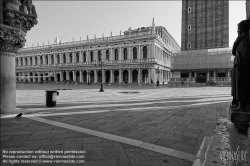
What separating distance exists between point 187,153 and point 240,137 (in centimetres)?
104

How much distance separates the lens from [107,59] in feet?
133

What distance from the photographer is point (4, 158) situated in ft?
8.63

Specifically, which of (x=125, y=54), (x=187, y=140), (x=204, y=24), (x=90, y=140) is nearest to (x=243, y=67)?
(x=187, y=140)

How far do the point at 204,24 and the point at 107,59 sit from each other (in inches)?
1308

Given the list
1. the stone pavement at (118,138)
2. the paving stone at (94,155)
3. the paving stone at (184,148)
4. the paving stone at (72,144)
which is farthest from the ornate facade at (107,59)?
the paving stone at (94,155)

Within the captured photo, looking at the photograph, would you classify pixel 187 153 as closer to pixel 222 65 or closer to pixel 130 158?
pixel 130 158

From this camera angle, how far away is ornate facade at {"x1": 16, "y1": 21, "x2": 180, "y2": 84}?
41.4m

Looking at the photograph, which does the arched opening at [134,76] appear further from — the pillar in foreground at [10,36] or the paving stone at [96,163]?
the paving stone at [96,163]

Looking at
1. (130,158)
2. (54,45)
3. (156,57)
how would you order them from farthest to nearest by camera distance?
(54,45) < (156,57) < (130,158)

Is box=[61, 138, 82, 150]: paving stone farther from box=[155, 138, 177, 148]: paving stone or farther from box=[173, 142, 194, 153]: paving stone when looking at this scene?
box=[173, 142, 194, 153]: paving stone

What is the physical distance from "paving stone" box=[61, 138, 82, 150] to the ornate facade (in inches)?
1441

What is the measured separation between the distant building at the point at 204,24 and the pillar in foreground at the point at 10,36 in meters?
52.3

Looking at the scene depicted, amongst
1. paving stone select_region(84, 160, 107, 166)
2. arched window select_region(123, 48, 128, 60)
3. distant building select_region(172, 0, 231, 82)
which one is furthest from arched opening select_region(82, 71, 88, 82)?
paving stone select_region(84, 160, 107, 166)

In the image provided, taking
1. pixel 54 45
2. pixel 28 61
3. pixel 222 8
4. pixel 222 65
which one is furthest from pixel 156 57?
pixel 28 61
